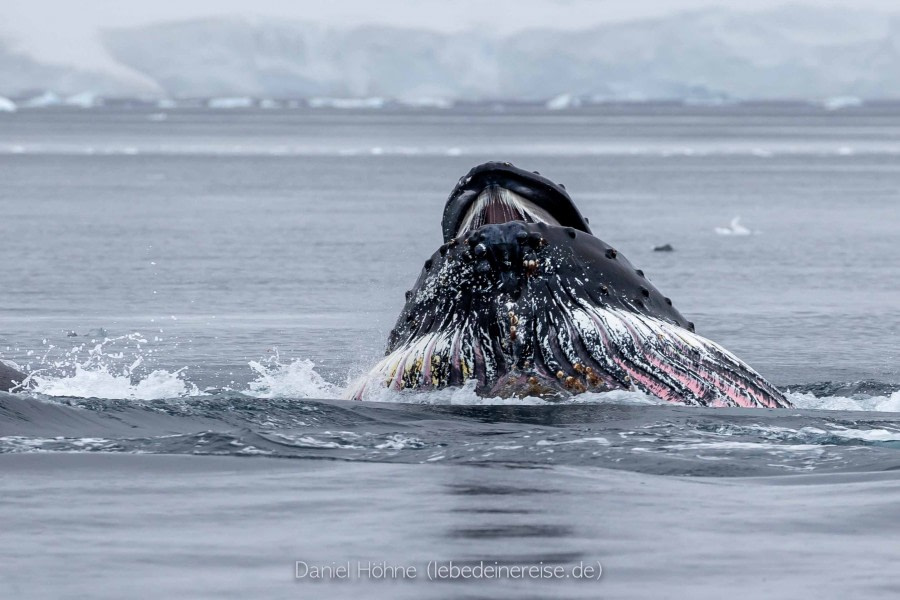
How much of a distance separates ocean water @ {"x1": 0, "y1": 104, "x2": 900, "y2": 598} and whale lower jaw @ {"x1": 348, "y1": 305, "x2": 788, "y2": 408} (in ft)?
0.38

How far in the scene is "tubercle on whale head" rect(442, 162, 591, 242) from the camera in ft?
30.2

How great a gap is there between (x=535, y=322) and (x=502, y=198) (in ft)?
2.65

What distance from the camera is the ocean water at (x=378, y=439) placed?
5.98m

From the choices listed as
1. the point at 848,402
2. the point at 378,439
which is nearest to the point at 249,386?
the point at 378,439

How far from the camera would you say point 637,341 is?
889 cm

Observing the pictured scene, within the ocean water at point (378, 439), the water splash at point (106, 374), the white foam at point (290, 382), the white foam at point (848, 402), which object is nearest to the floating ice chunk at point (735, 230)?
the ocean water at point (378, 439)

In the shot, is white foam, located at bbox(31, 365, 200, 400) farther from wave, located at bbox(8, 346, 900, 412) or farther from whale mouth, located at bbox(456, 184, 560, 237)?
whale mouth, located at bbox(456, 184, 560, 237)

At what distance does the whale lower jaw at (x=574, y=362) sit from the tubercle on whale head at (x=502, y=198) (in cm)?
68

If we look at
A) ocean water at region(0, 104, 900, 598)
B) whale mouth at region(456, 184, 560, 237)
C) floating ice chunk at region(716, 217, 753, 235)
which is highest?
floating ice chunk at region(716, 217, 753, 235)

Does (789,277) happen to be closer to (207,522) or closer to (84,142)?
(207,522)

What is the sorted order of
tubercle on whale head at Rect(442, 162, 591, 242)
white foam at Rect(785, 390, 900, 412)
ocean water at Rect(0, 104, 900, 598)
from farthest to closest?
white foam at Rect(785, 390, 900, 412) → tubercle on whale head at Rect(442, 162, 591, 242) → ocean water at Rect(0, 104, 900, 598)

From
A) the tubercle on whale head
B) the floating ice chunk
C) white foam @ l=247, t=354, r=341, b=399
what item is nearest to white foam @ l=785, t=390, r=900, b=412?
the tubercle on whale head

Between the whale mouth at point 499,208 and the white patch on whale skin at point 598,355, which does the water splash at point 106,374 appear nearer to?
the white patch on whale skin at point 598,355

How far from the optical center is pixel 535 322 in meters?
8.84
